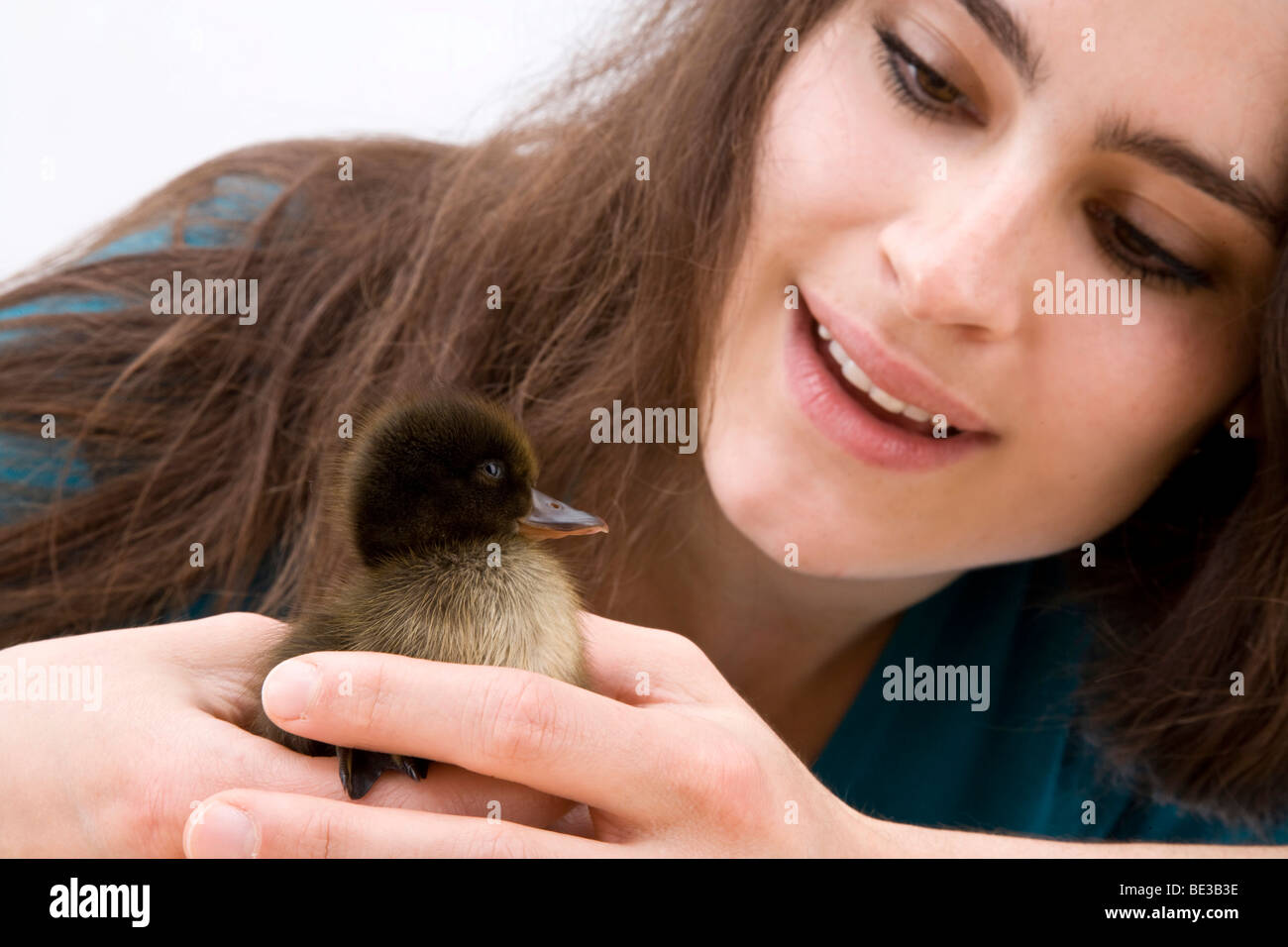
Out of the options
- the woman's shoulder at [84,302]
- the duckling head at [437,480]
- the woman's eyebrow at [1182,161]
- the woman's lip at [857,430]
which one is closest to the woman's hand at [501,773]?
the duckling head at [437,480]

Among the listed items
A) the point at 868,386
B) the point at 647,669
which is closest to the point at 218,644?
the point at 647,669

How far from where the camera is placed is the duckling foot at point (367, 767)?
917 millimetres

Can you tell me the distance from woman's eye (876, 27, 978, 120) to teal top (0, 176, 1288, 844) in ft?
2.80

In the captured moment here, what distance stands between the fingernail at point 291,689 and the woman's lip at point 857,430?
0.72 meters

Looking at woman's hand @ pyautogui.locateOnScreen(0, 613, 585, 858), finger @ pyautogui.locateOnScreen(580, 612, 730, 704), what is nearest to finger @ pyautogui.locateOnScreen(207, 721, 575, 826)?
woman's hand @ pyautogui.locateOnScreen(0, 613, 585, 858)

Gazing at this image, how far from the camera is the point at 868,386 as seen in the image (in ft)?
4.56

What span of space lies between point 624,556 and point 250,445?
515mm

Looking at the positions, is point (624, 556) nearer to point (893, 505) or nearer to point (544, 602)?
point (893, 505)

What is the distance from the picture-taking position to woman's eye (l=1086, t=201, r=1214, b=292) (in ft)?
4.18

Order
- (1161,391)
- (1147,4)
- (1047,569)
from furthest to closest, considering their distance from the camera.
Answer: (1047,569)
(1161,391)
(1147,4)

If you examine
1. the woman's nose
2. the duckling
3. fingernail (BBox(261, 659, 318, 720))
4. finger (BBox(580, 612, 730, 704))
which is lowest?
finger (BBox(580, 612, 730, 704))

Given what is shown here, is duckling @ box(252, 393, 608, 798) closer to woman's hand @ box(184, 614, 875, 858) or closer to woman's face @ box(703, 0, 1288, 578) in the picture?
woman's hand @ box(184, 614, 875, 858)

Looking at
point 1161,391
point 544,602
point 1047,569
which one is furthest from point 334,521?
point 1047,569

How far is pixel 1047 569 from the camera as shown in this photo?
1.98 metres
